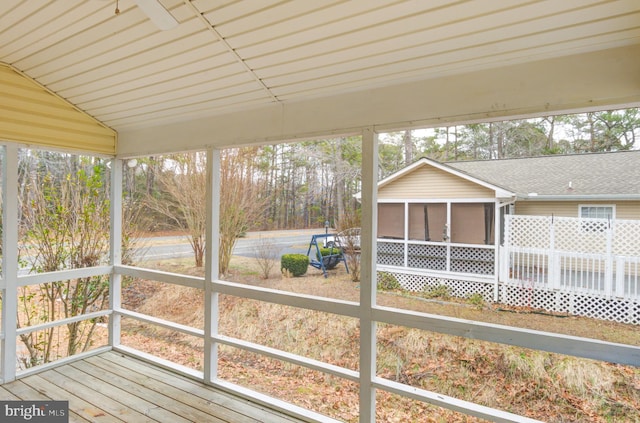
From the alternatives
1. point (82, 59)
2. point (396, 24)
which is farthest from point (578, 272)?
point (82, 59)

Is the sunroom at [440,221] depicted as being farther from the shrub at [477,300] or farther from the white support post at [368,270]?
the white support post at [368,270]

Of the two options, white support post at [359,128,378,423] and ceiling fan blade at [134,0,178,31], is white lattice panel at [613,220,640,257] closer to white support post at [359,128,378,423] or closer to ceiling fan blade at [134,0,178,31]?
white support post at [359,128,378,423]

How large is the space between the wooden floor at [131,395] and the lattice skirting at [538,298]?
1912 mm

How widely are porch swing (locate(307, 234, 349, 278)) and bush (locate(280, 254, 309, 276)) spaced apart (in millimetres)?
171

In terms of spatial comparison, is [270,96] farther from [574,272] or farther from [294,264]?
[574,272]

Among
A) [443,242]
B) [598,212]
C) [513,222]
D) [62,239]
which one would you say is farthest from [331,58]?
[62,239]

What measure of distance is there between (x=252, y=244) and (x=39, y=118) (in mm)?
2873

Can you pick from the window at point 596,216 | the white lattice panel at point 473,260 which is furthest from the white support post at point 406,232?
the window at point 596,216

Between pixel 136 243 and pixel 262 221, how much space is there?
1.99 meters

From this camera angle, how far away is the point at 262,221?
514cm

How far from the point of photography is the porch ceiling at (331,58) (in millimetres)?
1732

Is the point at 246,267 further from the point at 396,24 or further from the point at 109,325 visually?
the point at 396,24

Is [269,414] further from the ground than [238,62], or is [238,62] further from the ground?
[238,62]

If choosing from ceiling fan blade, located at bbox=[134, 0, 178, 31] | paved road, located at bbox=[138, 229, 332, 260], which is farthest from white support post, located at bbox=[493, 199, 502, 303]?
ceiling fan blade, located at bbox=[134, 0, 178, 31]
